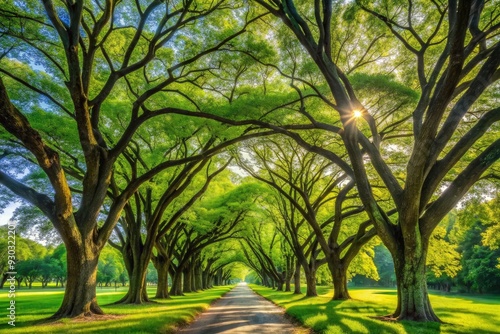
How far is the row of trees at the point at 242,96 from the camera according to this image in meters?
8.80

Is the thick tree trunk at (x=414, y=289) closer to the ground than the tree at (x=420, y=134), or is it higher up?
closer to the ground

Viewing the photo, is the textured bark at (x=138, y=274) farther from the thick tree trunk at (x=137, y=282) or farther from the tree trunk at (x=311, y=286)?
the tree trunk at (x=311, y=286)

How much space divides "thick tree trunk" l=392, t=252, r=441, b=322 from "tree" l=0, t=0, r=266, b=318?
830 centimetres

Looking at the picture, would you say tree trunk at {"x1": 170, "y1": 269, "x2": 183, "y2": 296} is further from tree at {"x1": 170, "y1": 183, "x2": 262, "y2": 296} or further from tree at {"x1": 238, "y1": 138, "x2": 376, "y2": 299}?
tree at {"x1": 238, "y1": 138, "x2": 376, "y2": 299}

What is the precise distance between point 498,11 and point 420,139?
5.43 m

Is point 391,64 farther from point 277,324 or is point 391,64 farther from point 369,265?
point 369,265

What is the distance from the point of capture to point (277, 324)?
1027cm

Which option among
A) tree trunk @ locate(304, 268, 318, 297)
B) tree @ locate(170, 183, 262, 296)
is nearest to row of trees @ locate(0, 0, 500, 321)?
tree trunk @ locate(304, 268, 318, 297)

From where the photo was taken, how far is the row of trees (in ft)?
28.9

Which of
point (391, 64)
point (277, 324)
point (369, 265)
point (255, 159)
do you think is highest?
point (391, 64)

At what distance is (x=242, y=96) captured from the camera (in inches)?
533

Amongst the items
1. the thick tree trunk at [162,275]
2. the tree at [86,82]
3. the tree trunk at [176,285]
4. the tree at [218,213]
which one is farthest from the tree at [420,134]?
the tree trunk at [176,285]

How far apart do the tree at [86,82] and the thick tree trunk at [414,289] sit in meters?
8.30

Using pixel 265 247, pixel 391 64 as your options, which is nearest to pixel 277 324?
pixel 391 64
